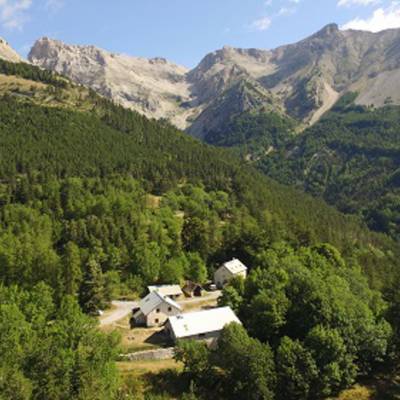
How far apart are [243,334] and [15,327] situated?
22998 mm

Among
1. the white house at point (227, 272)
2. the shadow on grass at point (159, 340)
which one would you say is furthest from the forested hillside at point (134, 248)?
the shadow on grass at point (159, 340)

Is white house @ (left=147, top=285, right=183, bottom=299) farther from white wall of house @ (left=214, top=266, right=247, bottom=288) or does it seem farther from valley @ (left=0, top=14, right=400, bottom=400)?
white wall of house @ (left=214, top=266, right=247, bottom=288)

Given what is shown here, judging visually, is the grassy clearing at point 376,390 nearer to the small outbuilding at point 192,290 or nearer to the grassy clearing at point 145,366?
the grassy clearing at point 145,366

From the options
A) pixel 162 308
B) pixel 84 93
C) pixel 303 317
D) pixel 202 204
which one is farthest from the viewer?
pixel 84 93

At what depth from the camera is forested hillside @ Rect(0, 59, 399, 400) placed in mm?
38250

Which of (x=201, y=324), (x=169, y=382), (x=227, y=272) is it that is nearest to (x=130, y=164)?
(x=227, y=272)

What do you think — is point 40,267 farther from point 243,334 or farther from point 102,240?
point 243,334

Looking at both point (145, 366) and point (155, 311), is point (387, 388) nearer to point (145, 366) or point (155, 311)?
point (145, 366)

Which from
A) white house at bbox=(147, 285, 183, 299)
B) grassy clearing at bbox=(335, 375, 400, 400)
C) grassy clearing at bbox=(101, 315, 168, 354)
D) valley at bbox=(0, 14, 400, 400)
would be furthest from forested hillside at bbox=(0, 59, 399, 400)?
grassy clearing at bbox=(101, 315, 168, 354)

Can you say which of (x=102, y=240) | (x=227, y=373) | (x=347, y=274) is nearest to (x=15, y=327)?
(x=227, y=373)

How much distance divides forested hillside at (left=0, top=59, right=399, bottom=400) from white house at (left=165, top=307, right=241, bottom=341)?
9.54ft

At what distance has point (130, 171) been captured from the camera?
115250 millimetres

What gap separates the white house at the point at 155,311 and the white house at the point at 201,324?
674 cm

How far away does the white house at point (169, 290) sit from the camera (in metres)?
71.4
